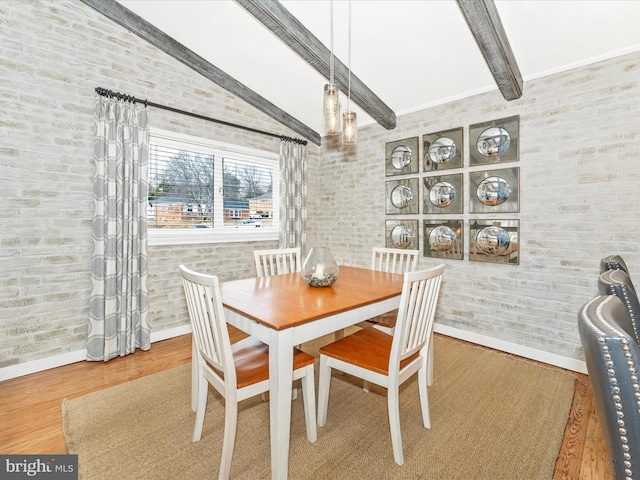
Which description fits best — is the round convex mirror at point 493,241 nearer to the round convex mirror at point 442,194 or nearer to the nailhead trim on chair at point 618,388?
the round convex mirror at point 442,194

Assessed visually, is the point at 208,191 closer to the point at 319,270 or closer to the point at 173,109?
the point at 173,109

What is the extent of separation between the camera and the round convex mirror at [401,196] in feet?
11.9

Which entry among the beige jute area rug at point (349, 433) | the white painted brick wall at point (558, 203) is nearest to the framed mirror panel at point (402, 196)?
the white painted brick wall at point (558, 203)

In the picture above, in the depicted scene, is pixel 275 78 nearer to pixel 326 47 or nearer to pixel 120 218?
pixel 326 47

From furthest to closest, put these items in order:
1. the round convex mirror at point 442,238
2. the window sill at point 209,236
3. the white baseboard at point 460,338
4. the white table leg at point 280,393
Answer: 1. the round convex mirror at point 442,238
2. the window sill at point 209,236
3. the white baseboard at point 460,338
4. the white table leg at point 280,393

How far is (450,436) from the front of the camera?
1.80m

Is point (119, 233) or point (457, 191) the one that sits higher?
point (457, 191)

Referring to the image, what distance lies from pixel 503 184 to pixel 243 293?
8.14 ft

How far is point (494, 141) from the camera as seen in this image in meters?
2.98

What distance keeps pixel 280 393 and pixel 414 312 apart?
2.46 feet

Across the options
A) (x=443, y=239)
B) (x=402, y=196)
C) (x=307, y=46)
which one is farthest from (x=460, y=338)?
(x=307, y=46)

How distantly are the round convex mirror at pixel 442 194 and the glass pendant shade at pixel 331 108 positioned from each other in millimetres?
1790

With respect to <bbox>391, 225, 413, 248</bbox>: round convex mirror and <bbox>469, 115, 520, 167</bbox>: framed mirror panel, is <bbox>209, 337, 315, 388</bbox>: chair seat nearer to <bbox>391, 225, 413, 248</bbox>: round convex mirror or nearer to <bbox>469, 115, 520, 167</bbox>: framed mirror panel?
<bbox>391, 225, 413, 248</bbox>: round convex mirror

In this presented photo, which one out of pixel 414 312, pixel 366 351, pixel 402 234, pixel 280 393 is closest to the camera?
pixel 280 393
